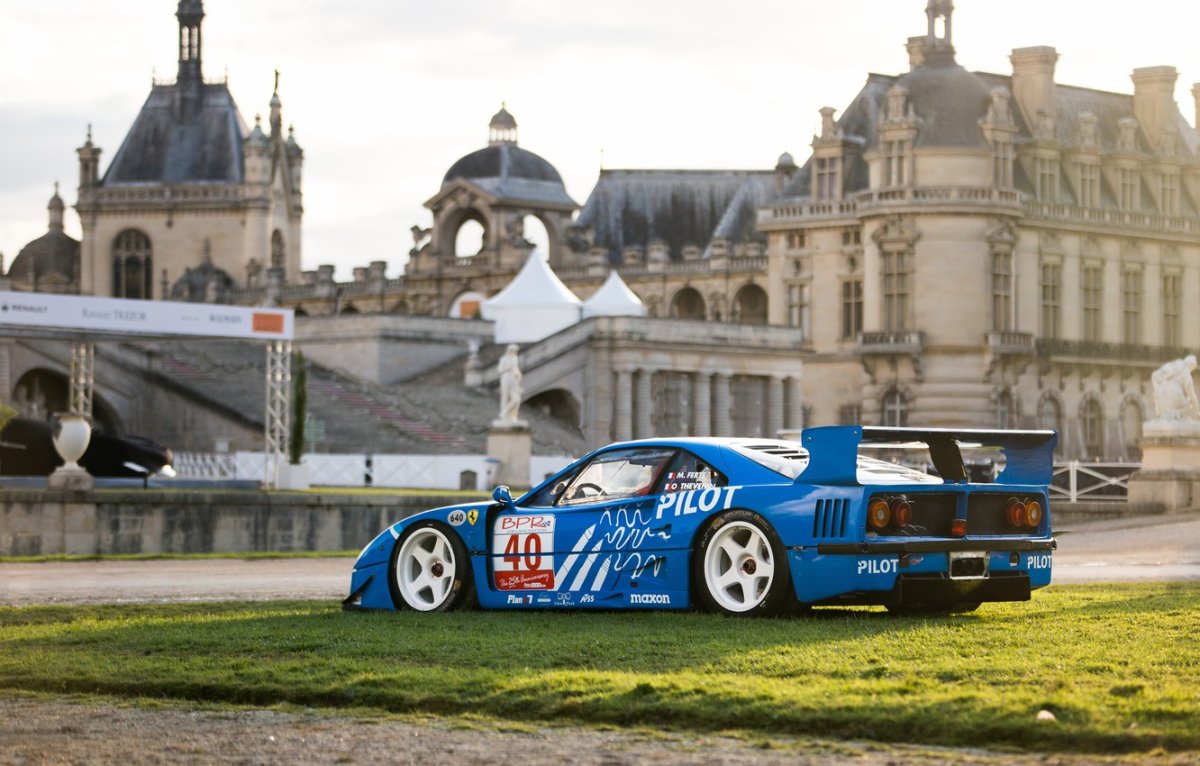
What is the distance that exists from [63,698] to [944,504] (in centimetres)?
614

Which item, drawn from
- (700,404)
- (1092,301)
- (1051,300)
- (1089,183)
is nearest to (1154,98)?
(1089,183)

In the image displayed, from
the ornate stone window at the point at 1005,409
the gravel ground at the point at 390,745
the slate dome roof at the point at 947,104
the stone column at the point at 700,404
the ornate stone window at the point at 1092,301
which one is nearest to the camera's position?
the gravel ground at the point at 390,745

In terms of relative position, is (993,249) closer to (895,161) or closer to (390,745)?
(895,161)

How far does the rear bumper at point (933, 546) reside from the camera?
14766 millimetres

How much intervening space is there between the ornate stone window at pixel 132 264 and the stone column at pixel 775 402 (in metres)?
52.8

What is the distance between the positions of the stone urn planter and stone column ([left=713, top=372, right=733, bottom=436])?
127 ft

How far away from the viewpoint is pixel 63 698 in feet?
39.3

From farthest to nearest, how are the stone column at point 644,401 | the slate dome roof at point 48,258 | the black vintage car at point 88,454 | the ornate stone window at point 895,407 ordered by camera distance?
the slate dome roof at point 48,258
the ornate stone window at point 895,407
the stone column at point 644,401
the black vintage car at point 88,454

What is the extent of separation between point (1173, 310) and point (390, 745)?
76718 millimetres

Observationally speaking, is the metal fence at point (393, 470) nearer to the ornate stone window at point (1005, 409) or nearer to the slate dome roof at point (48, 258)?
the ornate stone window at point (1005, 409)

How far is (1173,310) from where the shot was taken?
8369 centimetres

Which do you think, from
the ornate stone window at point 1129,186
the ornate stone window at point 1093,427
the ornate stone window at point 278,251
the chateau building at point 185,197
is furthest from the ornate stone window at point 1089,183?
the ornate stone window at point 278,251

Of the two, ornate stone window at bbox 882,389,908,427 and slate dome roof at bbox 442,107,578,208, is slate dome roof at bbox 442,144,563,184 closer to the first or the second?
slate dome roof at bbox 442,107,578,208

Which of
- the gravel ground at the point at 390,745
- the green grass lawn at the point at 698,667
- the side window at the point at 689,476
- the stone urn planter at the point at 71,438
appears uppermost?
the stone urn planter at the point at 71,438
